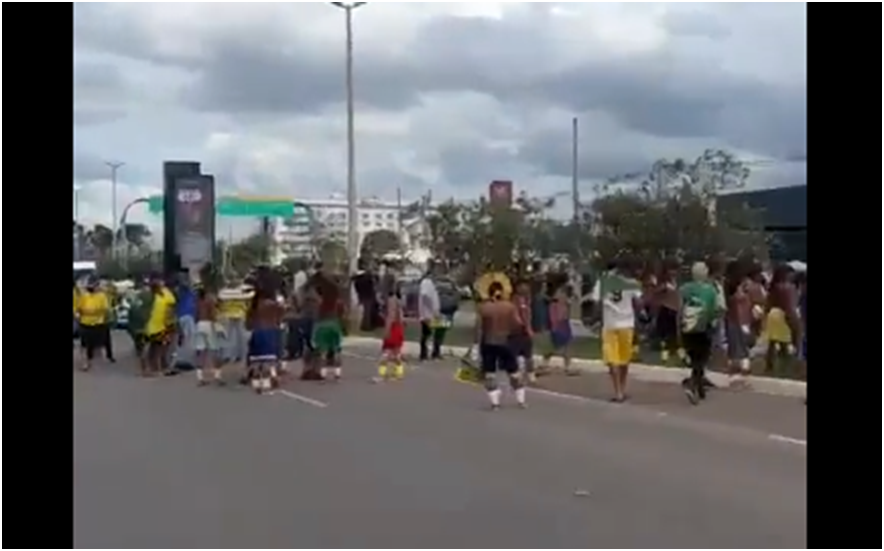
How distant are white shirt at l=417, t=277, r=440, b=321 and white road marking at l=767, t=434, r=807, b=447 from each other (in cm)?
1216

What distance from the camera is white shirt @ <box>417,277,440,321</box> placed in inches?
1002

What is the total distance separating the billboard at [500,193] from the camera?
1746 inches

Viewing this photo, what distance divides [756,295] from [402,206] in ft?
223

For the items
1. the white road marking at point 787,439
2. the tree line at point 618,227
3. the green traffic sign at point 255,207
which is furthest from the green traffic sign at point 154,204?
the white road marking at point 787,439

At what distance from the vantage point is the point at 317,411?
16672 mm

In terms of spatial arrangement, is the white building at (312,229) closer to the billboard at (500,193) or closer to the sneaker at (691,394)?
the billboard at (500,193)

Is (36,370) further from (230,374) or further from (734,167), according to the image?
(734,167)

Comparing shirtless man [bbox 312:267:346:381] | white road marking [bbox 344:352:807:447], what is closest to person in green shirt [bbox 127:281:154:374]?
shirtless man [bbox 312:267:346:381]

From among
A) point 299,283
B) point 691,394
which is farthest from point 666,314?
point 299,283

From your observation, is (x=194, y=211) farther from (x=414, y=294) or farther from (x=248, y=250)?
(x=248, y=250)

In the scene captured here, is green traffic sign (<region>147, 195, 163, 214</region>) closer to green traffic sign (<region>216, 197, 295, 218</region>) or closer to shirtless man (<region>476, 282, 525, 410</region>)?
green traffic sign (<region>216, 197, 295, 218</region>)

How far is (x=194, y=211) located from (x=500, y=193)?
13534mm

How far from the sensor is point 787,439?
13.4m

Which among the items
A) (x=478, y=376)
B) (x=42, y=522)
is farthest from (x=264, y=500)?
(x=478, y=376)
